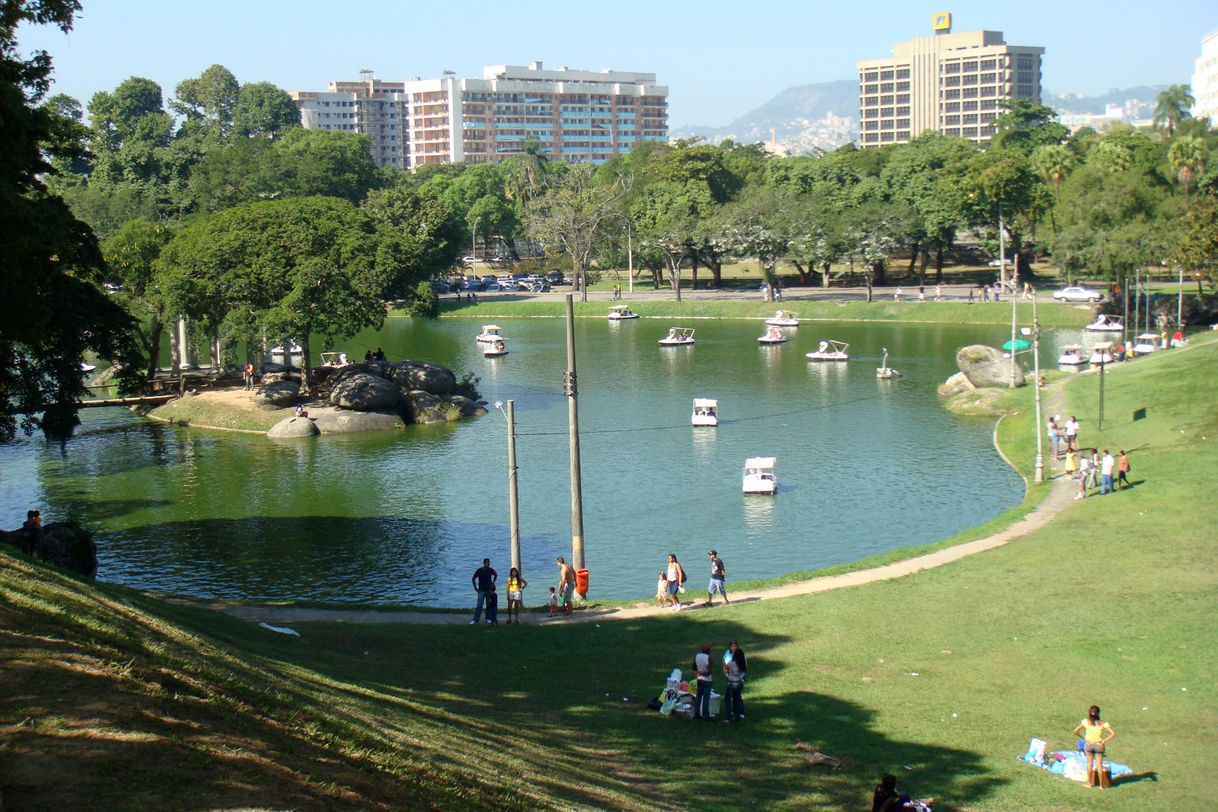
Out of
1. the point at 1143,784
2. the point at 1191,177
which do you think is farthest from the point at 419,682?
the point at 1191,177

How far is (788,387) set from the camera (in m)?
72.8

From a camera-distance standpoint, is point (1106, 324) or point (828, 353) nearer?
point (828, 353)

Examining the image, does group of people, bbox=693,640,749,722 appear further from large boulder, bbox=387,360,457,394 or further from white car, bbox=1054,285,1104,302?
white car, bbox=1054,285,1104,302

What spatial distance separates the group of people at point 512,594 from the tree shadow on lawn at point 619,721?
43.7 inches

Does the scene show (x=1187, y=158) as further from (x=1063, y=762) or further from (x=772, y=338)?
(x=1063, y=762)

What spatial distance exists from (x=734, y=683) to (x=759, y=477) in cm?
2482

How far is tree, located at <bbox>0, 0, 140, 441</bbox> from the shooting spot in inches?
1075

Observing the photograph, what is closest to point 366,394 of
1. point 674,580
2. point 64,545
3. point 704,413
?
point 704,413

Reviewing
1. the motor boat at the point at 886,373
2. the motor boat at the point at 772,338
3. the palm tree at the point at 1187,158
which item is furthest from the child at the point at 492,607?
the palm tree at the point at 1187,158

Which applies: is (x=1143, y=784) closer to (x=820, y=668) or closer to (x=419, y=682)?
(x=820, y=668)

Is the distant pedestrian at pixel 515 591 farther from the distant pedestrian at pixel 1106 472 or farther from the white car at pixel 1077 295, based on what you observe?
the white car at pixel 1077 295

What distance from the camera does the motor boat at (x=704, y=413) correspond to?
60.5 m

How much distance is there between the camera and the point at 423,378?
220 feet

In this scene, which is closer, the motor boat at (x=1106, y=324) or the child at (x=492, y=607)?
the child at (x=492, y=607)
